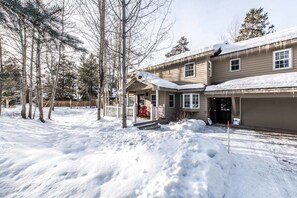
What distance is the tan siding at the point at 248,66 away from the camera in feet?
35.6

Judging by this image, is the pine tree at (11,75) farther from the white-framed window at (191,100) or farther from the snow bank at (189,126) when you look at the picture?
the white-framed window at (191,100)

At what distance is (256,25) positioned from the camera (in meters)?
26.7

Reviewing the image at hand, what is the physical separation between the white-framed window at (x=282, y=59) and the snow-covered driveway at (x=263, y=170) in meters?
5.73

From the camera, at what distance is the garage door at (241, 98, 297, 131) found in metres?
10.2

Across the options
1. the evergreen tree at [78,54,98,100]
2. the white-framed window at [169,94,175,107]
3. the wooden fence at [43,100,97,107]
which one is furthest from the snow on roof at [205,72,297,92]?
the evergreen tree at [78,54,98,100]

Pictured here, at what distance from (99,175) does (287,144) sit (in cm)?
837

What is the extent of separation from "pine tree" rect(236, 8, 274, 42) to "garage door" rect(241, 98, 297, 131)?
20667mm

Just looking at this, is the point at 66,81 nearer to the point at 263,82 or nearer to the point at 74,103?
the point at 74,103

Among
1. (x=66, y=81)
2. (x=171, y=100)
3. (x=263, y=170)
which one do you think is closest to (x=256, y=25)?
(x=171, y=100)

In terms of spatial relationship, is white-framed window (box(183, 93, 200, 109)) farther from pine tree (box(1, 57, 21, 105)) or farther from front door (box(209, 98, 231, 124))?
pine tree (box(1, 57, 21, 105))

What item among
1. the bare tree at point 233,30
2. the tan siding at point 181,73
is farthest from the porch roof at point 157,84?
the bare tree at point 233,30

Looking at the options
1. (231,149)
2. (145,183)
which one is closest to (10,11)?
(145,183)

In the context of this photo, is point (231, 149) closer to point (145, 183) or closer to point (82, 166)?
point (145, 183)

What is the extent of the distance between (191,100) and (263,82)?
5.06 m
